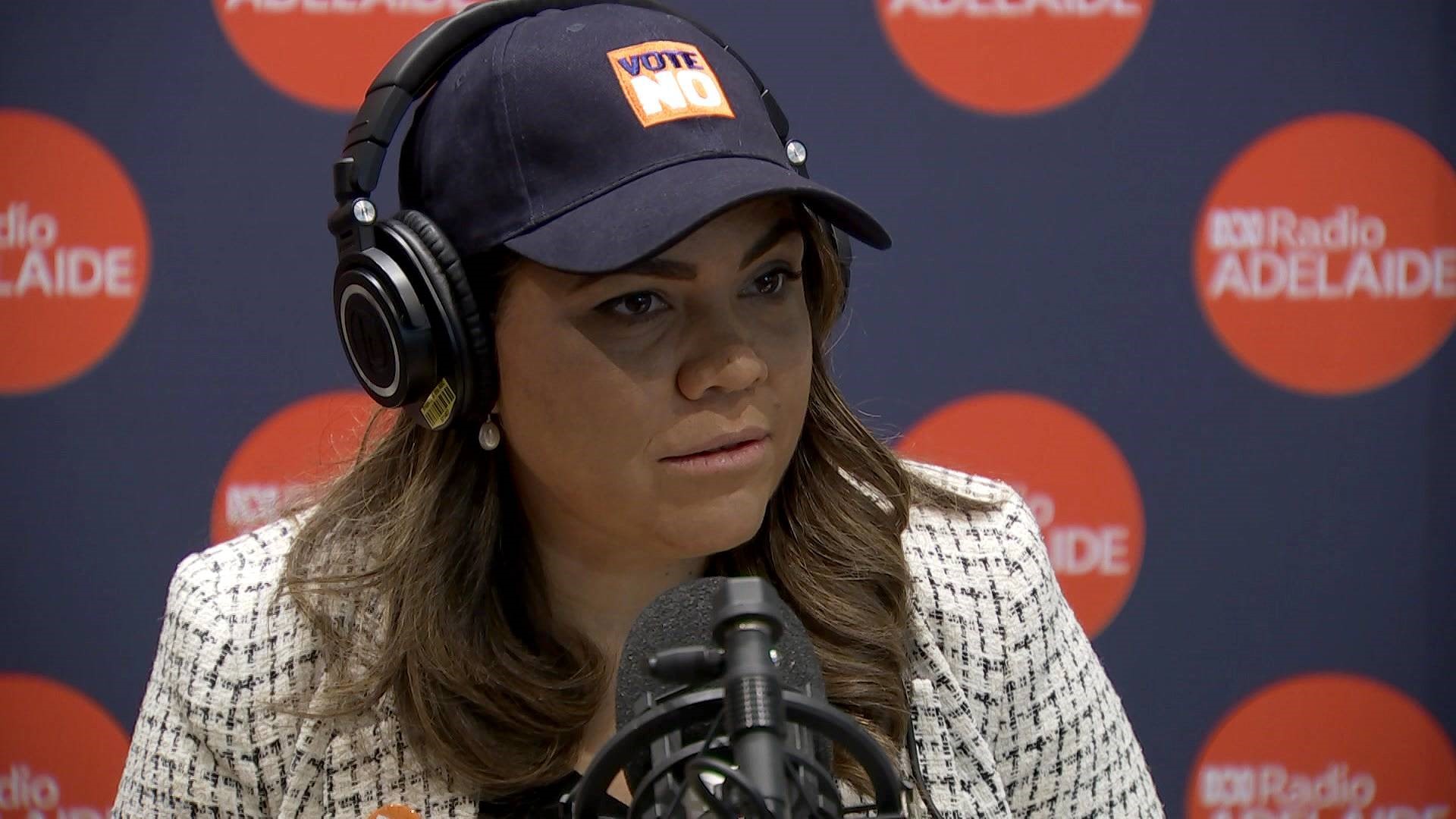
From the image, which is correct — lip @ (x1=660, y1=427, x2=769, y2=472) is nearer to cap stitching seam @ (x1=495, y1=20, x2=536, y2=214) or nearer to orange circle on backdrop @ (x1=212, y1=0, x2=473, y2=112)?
cap stitching seam @ (x1=495, y1=20, x2=536, y2=214)

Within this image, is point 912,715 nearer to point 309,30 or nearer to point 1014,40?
point 1014,40

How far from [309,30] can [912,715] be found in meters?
1.10

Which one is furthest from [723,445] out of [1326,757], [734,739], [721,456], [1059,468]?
[1326,757]

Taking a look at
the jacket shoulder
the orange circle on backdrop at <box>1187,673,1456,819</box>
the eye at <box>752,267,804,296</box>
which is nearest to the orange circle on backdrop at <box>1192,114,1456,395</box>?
the orange circle on backdrop at <box>1187,673,1456,819</box>

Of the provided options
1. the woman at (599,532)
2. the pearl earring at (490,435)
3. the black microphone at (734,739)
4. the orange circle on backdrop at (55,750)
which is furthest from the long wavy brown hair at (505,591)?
the orange circle on backdrop at (55,750)

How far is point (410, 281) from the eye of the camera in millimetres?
910

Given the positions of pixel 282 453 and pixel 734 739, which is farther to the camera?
pixel 282 453

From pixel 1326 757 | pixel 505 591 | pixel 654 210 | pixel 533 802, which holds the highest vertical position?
pixel 654 210

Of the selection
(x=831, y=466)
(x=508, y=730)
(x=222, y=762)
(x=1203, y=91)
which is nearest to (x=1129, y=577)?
(x=1203, y=91)

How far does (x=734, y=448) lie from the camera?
3.03ft

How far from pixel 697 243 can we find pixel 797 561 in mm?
338

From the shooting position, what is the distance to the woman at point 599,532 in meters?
0.91

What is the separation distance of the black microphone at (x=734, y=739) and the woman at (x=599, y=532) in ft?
1.16

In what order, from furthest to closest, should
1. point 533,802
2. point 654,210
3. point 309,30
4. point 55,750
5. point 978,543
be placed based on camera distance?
point 55,750, point 309,30, point 978,543, point 533,802, point 654,210
